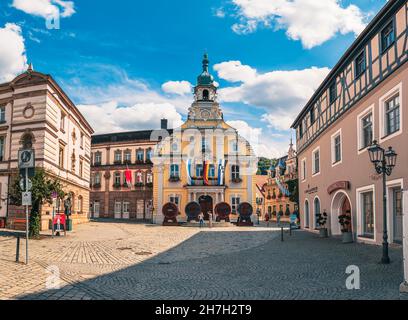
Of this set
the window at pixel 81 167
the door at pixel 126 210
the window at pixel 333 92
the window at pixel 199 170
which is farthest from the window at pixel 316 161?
the door at pixel 126 210

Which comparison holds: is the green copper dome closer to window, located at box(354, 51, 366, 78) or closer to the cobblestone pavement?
window, located at box(354, 51, 366, 78)

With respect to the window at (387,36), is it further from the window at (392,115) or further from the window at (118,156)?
the window at (118,156)

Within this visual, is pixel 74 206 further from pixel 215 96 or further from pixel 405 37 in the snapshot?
pixel 405 37

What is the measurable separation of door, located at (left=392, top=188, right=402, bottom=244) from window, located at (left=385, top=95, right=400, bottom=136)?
2.26 metres

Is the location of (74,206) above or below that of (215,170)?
below

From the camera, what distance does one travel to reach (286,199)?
191 feet

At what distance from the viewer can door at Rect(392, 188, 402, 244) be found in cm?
1423

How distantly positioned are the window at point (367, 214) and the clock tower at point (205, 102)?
27.8m

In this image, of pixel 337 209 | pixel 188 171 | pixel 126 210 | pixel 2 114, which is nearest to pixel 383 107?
pixel 337 209

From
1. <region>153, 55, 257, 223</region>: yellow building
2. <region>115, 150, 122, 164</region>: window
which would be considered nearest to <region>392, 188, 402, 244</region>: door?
<region>153, 55, 257, 223</region>: yellow building

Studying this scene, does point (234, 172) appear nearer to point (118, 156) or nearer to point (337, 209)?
point (118, 156)
